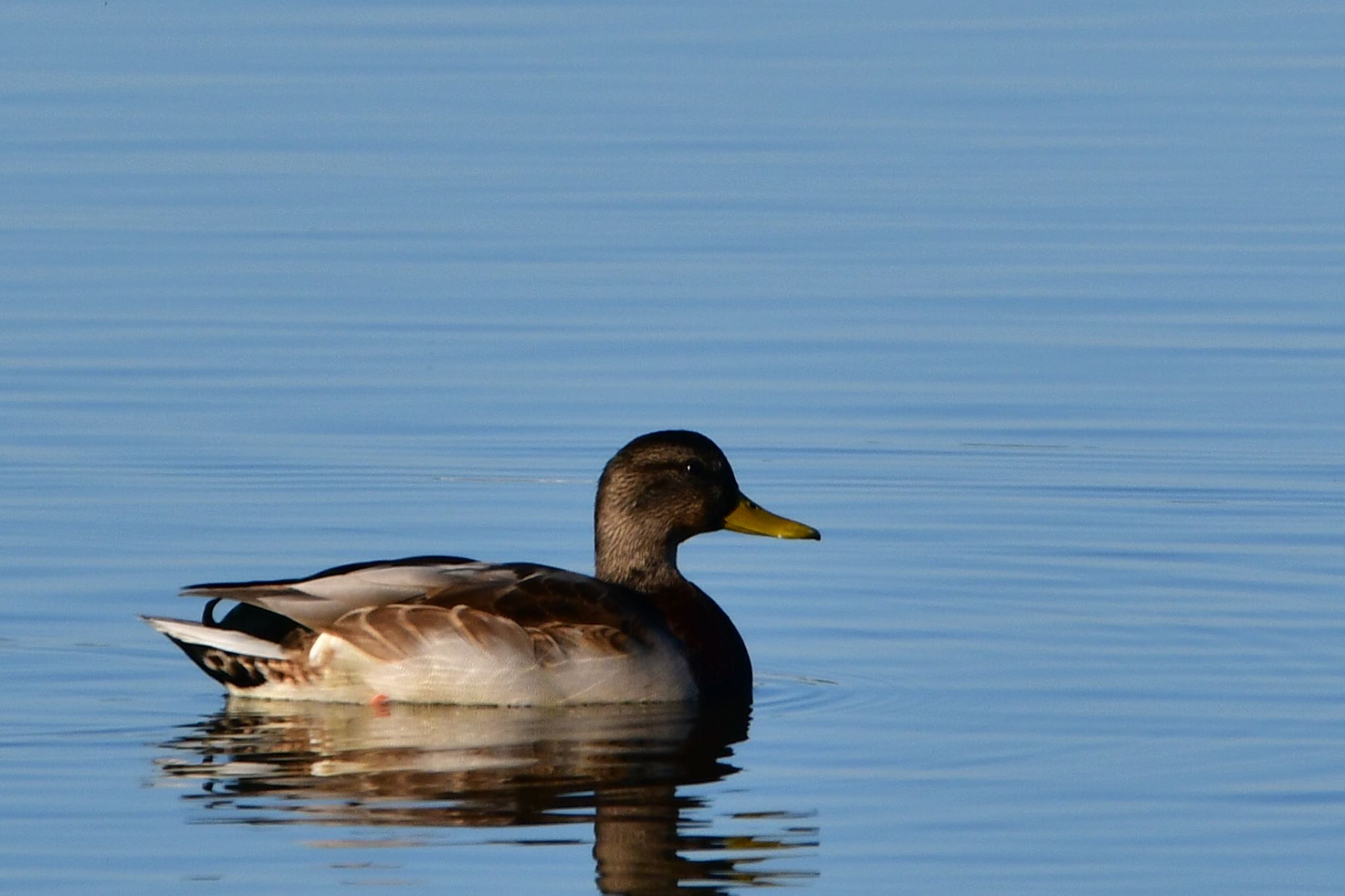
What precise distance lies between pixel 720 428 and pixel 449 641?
5.18m

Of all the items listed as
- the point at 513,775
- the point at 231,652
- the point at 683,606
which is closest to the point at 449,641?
the point at 231,652

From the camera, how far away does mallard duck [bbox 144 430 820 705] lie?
1153 centimetres

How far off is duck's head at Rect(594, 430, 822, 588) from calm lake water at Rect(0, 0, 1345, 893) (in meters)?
0.62

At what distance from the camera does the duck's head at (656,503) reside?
41.4ft

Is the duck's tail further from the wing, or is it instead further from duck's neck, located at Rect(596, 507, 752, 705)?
duck's neck, located at Rect(596, 507, 752, 705)

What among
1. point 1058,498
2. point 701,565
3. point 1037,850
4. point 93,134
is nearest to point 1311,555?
point 1058,498

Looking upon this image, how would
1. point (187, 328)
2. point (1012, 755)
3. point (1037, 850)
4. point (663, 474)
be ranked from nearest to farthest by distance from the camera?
point (1037, 850), point (1012, 755), point (663, 474), point (187, 328)

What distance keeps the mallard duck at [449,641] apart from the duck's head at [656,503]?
2.62 feet

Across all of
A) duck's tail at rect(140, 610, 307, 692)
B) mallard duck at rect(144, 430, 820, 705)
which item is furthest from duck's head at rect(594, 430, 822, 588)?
duck's tail at rect(140, 610, 307, 692)

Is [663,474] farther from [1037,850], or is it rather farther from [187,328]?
[187,328]

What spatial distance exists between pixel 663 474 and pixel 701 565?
6.39 feet

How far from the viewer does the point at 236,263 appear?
20.3 meters

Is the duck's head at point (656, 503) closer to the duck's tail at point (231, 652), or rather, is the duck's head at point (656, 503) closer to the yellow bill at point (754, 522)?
the yellow bill at point (754, 522)

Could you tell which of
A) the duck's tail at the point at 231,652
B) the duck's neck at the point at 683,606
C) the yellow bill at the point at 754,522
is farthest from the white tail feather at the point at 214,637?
the yellow bill at the point at 754,522
